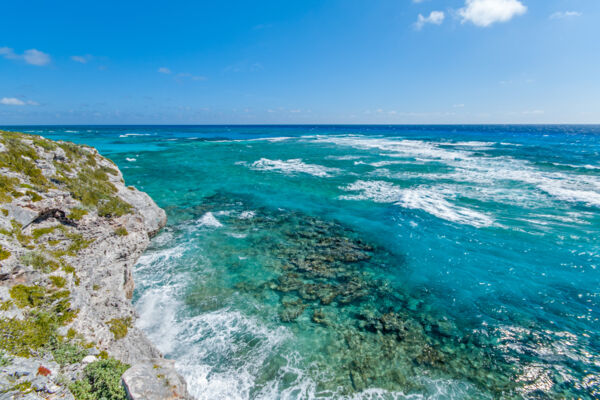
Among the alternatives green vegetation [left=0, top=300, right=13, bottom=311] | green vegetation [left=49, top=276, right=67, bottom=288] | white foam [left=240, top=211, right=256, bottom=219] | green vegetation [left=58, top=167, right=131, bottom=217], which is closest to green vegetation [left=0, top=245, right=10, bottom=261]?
green vegetation [left=49, top=276, right=67, bottom=288]

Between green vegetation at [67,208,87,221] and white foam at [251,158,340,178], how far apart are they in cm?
3080

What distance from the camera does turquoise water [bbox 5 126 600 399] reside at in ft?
30.2

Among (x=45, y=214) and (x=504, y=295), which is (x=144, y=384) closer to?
(x=45, y=214)

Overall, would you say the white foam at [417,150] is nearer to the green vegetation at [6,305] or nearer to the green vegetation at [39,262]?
the green vegetation at [39,262]

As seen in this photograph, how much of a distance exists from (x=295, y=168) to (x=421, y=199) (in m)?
23.0

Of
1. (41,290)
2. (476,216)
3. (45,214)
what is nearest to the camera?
(41,290)

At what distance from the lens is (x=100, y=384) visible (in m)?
5.94

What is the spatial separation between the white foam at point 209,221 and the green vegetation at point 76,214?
9.56 m

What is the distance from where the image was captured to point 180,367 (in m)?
9.28

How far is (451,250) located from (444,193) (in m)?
13.9

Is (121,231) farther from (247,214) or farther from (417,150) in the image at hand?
(417,150)

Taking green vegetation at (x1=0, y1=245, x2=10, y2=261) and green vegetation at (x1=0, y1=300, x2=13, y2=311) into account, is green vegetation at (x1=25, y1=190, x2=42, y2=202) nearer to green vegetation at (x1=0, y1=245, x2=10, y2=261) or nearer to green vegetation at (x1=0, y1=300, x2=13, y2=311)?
green vegetation at (x1=0, y1=245, x2=10, y2=261)

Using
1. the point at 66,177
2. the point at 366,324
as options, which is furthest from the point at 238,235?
the point at 366,324

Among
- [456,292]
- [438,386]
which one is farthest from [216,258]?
[456,292]
